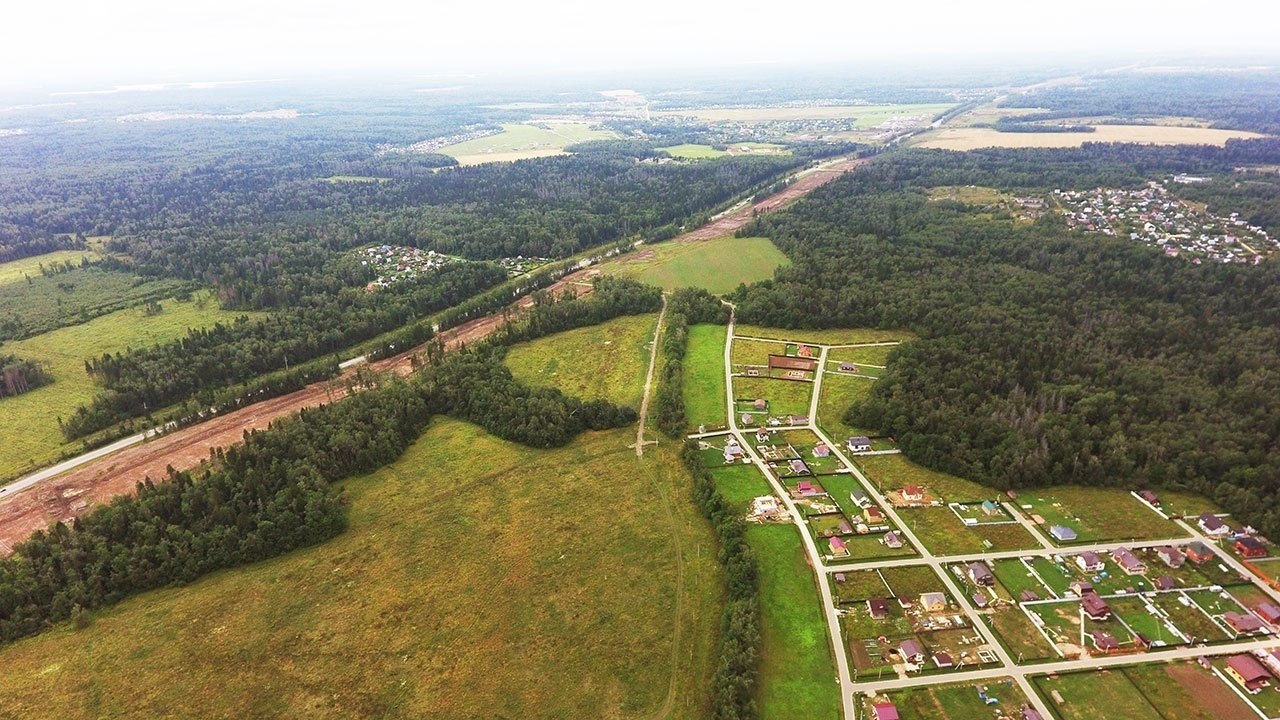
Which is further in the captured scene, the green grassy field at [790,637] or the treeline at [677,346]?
the treeline at [677,346]

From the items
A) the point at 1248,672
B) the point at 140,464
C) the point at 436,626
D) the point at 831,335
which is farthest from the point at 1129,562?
the point at 140,464

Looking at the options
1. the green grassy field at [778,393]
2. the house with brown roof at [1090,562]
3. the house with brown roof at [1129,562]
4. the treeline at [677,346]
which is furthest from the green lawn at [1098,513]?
the treeline at [677,346]

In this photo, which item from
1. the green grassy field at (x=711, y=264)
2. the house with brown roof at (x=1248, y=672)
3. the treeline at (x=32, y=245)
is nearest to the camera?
the house with brown roof at (x=1248, y=672)

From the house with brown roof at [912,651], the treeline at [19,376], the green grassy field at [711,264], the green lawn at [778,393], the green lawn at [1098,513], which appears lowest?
the treeline at [19,376]

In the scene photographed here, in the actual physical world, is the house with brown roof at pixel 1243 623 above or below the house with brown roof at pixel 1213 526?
below

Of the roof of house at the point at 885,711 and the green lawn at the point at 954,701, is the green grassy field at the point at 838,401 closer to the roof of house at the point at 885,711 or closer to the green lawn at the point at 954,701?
the green lawn at the point at 954,701

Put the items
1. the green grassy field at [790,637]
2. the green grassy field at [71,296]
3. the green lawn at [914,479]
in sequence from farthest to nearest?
the green grassy field at [71,296] < the green lawn at [914,479] < the green grassy field at [790,637]

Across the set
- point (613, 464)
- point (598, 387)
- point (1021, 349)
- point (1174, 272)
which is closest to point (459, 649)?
point (613, 464)
